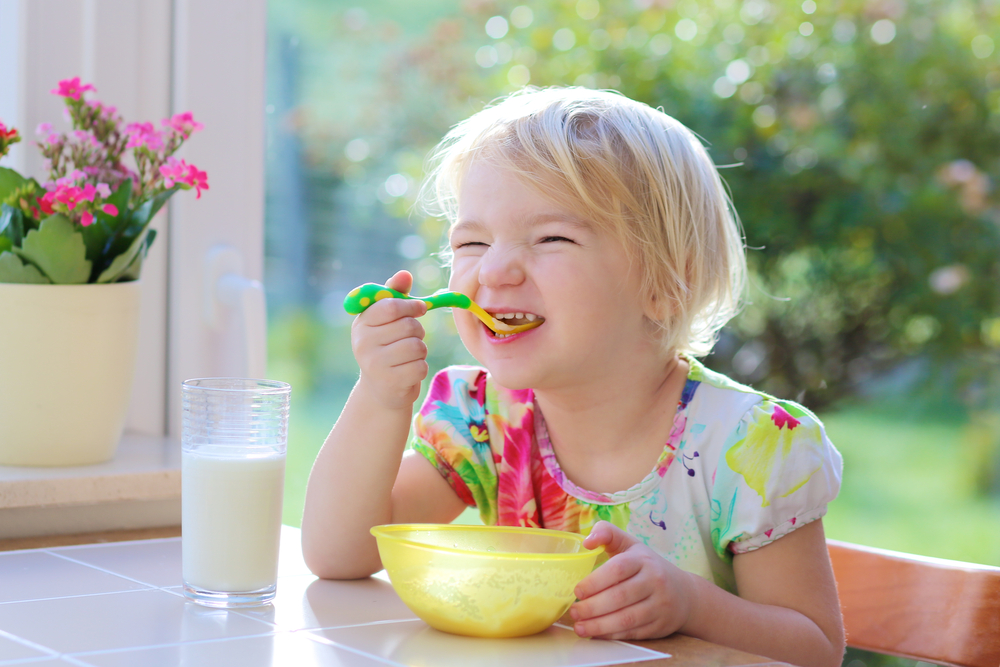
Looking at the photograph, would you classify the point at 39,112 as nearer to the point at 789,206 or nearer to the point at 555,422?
the point at 555,422

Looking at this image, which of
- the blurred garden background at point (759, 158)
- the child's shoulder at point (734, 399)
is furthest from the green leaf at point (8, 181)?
the blurred garden background at point (759, 158)

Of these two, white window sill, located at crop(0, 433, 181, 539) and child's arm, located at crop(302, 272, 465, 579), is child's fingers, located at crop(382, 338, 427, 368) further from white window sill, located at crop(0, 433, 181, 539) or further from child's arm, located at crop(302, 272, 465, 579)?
white window sill, located at crop(0, 433, 181, 539)

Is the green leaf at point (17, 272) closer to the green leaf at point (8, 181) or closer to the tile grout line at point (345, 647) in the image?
the green leaf at point (8, 181)

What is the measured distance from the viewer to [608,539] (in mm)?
760

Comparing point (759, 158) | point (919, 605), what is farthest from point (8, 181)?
point (759, 158)

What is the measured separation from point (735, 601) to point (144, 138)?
0.82 meters

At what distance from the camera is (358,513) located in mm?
964

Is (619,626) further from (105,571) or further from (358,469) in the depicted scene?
(105,571)

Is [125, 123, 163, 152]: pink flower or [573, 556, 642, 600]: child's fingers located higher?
[125, 123, 163, 152]: pink flower

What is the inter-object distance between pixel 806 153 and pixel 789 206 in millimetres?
146

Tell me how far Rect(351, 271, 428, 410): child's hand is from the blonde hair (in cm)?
19

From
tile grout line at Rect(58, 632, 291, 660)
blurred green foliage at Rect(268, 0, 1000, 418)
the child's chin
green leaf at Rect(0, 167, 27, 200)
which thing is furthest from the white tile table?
blurred green foliage at Rect(268, 0, 1000, 418)

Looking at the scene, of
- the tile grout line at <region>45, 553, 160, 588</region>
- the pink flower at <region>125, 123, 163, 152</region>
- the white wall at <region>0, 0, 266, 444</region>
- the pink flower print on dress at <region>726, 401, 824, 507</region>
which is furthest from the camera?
the white wall at <region>0, 0, 266, 444</region>

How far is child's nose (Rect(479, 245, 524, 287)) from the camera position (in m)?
0.96
